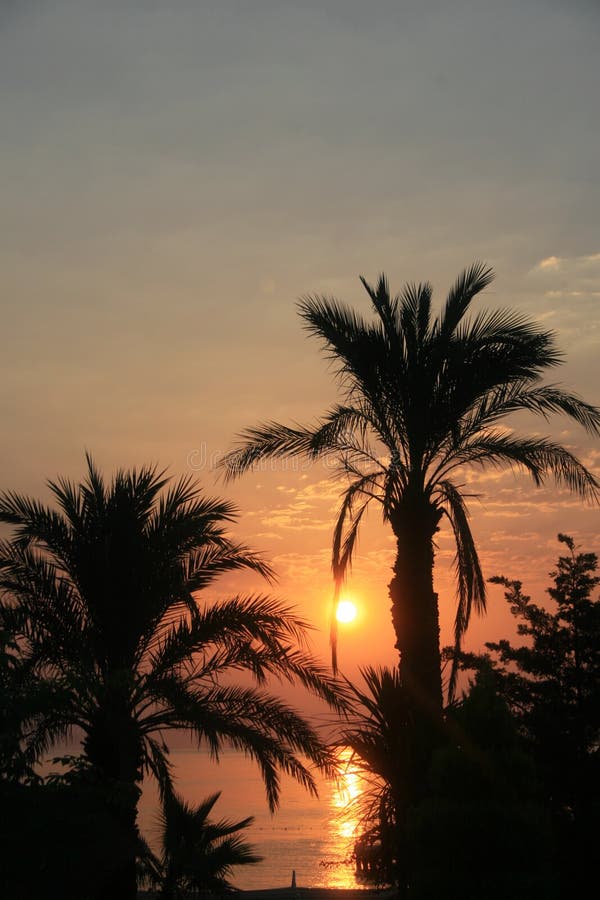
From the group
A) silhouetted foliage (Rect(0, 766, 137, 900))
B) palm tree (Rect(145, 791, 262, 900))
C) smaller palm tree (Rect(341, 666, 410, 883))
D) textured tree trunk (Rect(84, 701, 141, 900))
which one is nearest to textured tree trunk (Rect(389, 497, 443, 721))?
smaller palm tree (Rect(341, 666, 410, 883))

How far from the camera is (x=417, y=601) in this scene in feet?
43.4

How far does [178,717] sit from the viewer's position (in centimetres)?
1315

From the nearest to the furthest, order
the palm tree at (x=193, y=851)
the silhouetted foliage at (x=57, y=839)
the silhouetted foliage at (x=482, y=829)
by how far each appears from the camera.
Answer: the silhouetted foliage at (x=482, y=829) → the silhouetted foliage at (x=57, y=839) → the palm tree at (x=193, y=851)

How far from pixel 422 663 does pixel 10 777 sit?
5565 millimetres

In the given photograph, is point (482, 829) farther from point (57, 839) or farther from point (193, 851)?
point (193, 851)

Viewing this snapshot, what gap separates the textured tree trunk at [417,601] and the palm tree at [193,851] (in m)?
4.71

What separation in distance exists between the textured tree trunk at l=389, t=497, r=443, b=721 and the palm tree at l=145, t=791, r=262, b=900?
4.71 metres

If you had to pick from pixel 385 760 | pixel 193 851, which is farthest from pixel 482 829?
pixel 193 851

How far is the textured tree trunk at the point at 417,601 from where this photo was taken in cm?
1291

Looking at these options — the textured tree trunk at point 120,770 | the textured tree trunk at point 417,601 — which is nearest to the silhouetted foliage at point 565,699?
the textured tree trunk at point 417,601

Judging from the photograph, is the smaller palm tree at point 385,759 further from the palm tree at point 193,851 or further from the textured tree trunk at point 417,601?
the palm tree at point 193,851

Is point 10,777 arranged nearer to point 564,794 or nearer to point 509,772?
point 509,772

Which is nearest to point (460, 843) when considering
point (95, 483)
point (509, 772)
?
point (509, 772)

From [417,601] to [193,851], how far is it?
6.15 meters
